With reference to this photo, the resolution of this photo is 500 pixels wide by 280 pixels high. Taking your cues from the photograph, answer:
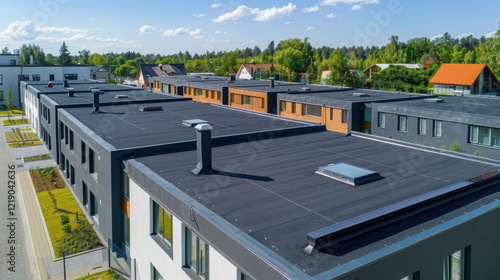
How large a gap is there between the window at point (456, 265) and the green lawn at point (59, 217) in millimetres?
14670

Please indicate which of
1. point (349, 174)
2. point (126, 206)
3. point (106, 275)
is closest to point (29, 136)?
point (106, 275)

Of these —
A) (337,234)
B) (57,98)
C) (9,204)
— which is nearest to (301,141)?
(337,234)

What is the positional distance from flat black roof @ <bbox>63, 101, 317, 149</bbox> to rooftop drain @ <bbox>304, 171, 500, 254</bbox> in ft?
29.7

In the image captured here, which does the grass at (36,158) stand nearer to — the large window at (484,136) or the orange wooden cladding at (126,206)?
the orange wooden cladding at (126,206)

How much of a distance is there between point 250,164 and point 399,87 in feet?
Answer: 177

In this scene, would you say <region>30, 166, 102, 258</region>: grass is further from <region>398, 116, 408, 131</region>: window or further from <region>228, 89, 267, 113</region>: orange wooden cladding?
<region>398, 116, 408, 131</region>: window

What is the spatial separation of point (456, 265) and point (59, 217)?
1869 centimetres

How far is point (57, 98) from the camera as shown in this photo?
28812 mm

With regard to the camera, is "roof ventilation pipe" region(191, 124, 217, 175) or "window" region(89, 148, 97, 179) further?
"window" region(89, 148, 97, 179)

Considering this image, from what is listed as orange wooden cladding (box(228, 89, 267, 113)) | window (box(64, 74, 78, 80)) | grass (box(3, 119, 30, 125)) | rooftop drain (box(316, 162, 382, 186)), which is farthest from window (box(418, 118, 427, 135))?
window (box(64, 74, 78, 80))

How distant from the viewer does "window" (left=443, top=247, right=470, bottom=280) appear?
8414 mm

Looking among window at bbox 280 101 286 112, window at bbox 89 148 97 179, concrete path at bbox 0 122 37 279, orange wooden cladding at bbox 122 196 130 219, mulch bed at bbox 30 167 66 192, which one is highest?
window at bbox 280 101 286 112

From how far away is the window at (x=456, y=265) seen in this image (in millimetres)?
8414

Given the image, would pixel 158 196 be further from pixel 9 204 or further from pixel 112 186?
pixel 9 204
